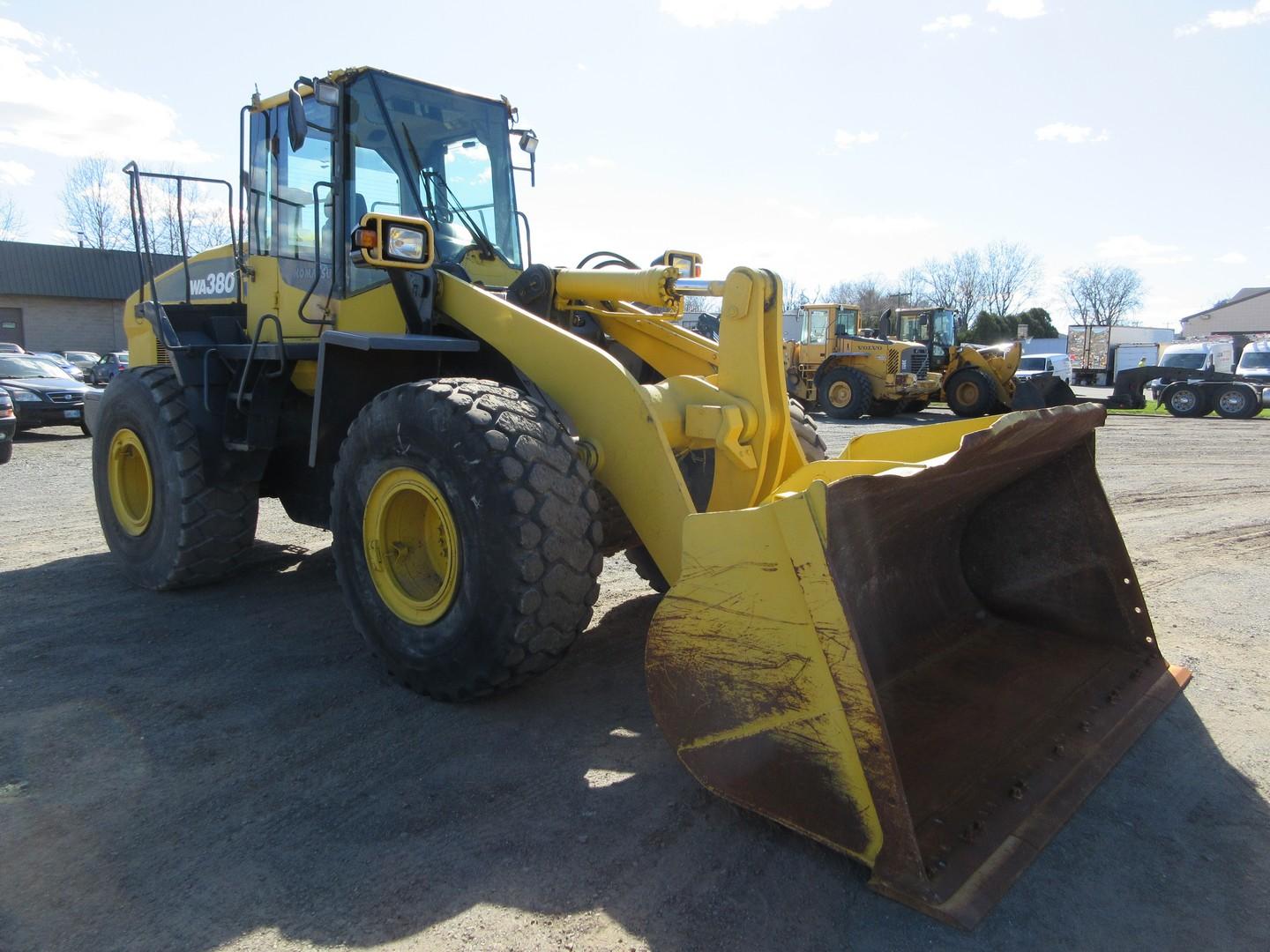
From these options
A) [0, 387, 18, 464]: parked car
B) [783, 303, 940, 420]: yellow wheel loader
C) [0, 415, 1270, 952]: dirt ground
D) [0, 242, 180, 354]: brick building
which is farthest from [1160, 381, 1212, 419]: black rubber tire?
[0, 242, 180, 354]: brick building

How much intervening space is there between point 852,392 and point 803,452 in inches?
669

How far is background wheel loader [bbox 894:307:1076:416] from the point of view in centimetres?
2067

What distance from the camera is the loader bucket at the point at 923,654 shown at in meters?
2.40

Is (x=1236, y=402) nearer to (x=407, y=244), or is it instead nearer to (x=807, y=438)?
(x=807, y=438)

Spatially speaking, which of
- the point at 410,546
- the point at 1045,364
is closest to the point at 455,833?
the point at 410,546

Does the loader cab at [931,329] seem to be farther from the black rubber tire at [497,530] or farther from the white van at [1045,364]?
the black rubber tire at [497,530]

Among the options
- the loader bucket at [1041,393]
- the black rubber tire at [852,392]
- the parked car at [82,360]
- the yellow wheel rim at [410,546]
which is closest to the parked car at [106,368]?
the parked car at [82,360]

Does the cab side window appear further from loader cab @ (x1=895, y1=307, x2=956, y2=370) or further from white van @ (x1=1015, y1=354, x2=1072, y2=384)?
white van @ (x1=1015, y1=354, x2=1072, y2=384)

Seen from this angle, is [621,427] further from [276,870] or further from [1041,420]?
[276,870]

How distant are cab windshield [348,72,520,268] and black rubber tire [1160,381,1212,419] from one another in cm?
2219

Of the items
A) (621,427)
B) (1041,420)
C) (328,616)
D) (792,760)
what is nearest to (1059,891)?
(792,760)

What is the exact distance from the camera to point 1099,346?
51.6m

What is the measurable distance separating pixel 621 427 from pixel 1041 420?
1490 millimetres

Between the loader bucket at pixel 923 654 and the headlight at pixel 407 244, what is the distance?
1974 millimetres
